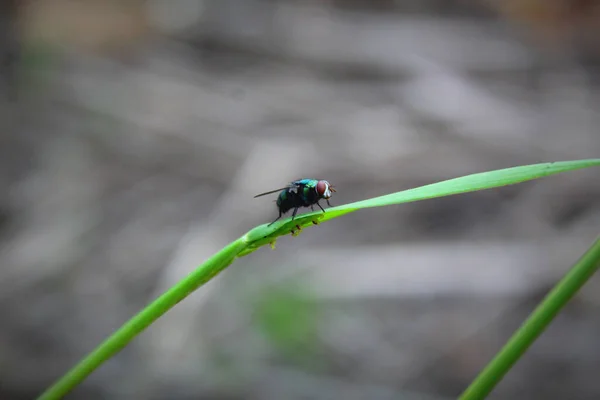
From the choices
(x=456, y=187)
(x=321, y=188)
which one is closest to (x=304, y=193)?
(x=321, y=188)

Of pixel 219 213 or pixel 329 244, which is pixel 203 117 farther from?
pixel 329 244

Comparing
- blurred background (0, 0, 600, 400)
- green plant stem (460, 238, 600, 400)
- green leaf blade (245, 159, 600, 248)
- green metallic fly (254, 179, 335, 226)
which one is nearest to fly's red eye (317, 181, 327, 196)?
green metallic fly (254, 179, 335, 226)

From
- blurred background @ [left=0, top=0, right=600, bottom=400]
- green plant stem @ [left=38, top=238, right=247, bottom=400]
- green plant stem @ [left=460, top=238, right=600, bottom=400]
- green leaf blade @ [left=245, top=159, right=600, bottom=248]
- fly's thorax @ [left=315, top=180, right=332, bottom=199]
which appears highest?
blurred background @ [left=0, top=0, right=600, bottom=400]

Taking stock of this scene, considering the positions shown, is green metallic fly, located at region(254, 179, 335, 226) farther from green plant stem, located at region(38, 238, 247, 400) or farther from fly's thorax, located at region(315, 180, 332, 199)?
green plant stem, located at region(38, 238, 247, 400)

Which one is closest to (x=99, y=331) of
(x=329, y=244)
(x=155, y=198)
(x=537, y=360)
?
(x=155, y=198)

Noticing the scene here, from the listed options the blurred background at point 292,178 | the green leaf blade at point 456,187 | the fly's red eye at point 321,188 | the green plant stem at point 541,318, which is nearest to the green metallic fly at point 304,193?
the fly's red eye at point 321,188

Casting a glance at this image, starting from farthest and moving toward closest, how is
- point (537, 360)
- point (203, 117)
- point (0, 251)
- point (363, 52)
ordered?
1. point (363, 52)
2. point (203, 117)
3. point (0, 251)
4. point (537, 360)
